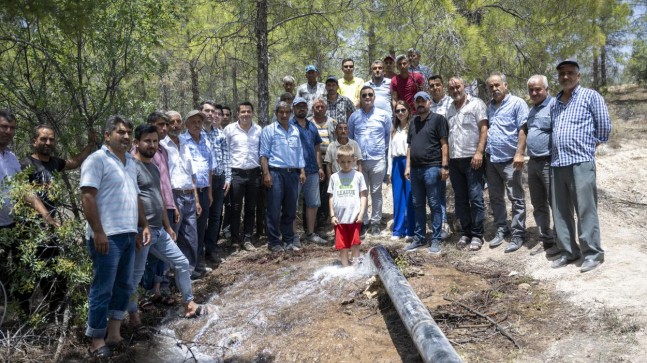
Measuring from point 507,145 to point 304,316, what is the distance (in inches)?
130

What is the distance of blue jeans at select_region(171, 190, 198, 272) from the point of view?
228 inches

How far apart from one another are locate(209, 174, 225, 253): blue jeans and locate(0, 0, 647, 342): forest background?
1344mm

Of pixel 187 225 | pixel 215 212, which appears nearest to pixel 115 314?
pixel 187 225

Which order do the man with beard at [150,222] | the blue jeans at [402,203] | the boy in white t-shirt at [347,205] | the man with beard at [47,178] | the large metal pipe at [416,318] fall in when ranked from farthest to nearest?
the blue jeans at [402,203] < the boy in white t-shirt at [347,205] < the man with beard at [150,222] < the man with beard at [47,178] < the large metal pipe at [416,318]

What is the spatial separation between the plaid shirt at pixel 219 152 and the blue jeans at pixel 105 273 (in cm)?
258

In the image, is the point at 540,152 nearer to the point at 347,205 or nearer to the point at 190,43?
the point at 347,205

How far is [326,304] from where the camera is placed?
16.8 feet

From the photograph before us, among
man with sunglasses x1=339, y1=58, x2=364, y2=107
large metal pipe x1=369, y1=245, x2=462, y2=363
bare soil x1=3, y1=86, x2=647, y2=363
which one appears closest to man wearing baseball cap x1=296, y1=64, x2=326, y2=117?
man with sunglasses x1=339, y1=58, x2=364, y2=107

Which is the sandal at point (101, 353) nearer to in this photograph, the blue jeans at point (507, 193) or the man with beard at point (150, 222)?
the man with beard at point (150, 222)

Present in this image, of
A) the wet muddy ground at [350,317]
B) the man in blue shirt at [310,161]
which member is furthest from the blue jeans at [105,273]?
the man in blue shirt at [310,161]

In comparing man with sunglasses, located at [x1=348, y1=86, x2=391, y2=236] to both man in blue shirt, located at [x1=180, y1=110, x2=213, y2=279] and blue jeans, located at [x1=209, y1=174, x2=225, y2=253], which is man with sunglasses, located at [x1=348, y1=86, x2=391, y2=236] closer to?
blue jeans, located at [x1=209, y1=174, x2=225, y2=253]

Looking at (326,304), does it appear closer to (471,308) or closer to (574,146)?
(471,308)

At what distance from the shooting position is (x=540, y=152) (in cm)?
562

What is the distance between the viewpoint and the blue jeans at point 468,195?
654cm
